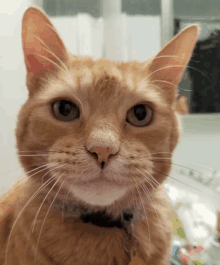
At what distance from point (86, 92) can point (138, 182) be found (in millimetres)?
319

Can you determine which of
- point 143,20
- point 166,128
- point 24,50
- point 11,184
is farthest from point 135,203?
point 143,20

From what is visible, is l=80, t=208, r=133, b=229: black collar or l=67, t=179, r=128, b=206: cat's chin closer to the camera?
l=67, t=179, r=128, b=206: cat's chin

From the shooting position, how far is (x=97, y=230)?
74cm

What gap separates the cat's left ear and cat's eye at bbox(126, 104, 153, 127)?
5.0 inches

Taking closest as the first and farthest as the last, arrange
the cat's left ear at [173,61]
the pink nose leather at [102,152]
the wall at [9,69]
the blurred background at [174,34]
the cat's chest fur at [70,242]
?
the pink nose leather at [102,152]
the cat's chest fur at [70,242]
the cat's left ear at [173,61]
the wall at [9,69]
the blurred background at [174,34]

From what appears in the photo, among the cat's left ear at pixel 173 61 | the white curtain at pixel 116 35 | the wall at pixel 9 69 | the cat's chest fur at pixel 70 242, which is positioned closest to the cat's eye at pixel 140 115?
the cat's left ear at pixel 173 61

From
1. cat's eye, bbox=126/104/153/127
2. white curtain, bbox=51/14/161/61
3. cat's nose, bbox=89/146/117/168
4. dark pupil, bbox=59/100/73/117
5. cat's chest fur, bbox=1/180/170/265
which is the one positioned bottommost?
cat's chest fur, bbox=1/180/170/265

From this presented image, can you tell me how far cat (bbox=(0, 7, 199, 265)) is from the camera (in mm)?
623

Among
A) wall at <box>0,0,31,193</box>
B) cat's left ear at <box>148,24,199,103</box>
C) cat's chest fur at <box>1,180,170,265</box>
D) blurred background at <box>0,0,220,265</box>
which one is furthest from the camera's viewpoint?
blurred background at <box>0,0,220,265</box>

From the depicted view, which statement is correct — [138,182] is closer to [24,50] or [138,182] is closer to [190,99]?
[24,50]

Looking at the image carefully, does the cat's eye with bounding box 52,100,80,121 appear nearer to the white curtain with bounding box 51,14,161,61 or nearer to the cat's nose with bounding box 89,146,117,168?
the cat's nose with bounding box 89,146,117,168

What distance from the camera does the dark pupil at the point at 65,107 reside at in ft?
2.40

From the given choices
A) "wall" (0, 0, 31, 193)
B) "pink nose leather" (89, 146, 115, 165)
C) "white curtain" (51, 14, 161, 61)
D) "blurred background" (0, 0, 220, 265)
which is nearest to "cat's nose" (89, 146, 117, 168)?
"pink nose leather" (89, 146, 115, 165)

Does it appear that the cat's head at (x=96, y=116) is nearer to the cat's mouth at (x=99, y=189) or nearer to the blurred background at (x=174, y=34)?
the cat's mouth at (x=99, y=189)
